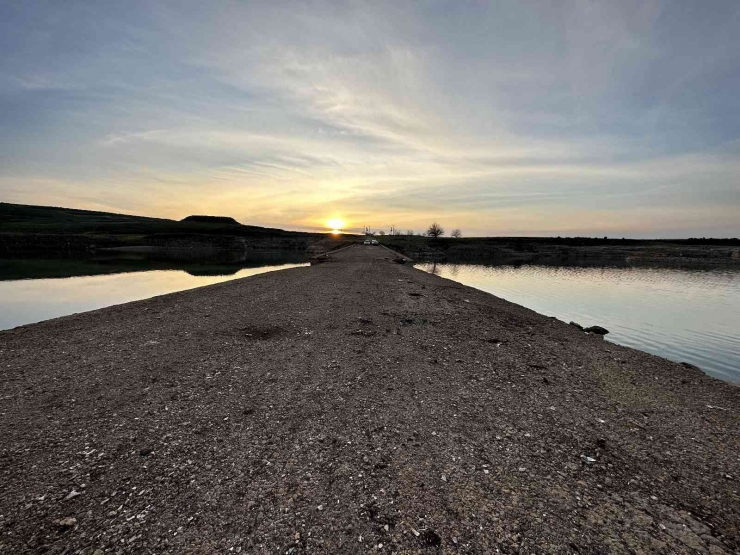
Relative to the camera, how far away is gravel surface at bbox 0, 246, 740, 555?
4582 mm

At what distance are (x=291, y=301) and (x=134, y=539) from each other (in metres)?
16.2

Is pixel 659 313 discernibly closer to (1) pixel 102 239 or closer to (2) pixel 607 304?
(2) pixel 607 304

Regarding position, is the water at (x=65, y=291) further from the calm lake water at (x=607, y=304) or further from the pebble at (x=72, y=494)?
the pebble at (x=72, y=494)

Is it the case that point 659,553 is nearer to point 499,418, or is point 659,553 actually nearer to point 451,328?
point 499,418

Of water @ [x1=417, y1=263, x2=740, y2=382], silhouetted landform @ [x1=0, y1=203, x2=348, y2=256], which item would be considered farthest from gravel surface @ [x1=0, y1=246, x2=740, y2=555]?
silhouetted landform @ [x1=0, y1=203, x2=348, y2=256]

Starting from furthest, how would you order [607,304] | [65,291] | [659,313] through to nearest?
[607,304], [65,291], [659,313]

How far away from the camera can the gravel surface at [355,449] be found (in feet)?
15.0

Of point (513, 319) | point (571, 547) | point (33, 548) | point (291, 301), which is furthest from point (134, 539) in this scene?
point (513, 319)

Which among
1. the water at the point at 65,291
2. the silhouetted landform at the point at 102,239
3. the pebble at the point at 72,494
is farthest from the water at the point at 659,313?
the silhouetted landform at the point at 102,239

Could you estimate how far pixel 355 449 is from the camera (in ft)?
20.9

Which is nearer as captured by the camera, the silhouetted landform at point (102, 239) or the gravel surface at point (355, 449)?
the gravel surface at point (355, 449)

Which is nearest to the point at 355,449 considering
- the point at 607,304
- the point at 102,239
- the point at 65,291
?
the point at 607,304

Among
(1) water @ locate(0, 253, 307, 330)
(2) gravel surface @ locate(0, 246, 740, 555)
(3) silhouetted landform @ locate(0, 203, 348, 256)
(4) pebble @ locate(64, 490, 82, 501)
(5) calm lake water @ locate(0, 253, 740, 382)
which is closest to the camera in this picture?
(2) gravel surface @ locate(0, 246, 740, 555)

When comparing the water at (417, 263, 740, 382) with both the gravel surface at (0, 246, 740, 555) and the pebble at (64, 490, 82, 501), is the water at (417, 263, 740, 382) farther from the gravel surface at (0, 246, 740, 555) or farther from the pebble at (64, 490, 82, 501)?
the pebble at (64, 490, 82, 501)
